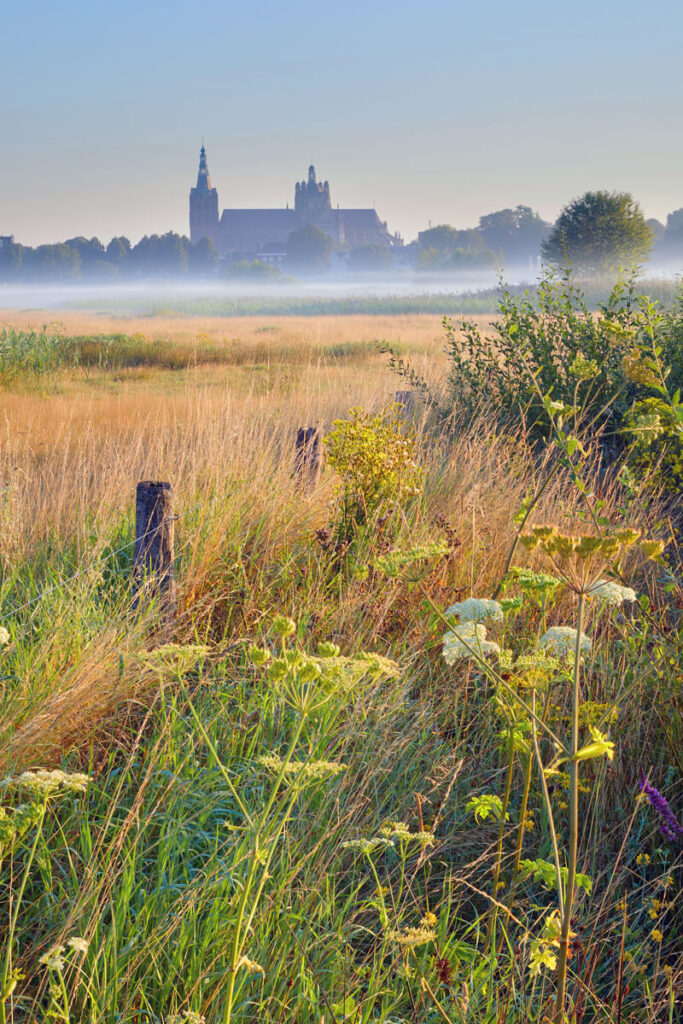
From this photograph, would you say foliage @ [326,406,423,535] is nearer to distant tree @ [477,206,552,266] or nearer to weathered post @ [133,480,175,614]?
weathered post @ [133,480,175,614]

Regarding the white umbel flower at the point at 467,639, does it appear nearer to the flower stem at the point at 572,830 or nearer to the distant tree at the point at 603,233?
the flower stem at the point at 572,830

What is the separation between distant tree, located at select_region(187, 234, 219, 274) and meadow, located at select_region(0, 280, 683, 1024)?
141 meters

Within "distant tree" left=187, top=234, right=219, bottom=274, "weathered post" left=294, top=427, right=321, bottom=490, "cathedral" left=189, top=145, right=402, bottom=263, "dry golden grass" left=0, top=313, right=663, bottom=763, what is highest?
"cathedral" left=189, top=145, right=402, bottom=263

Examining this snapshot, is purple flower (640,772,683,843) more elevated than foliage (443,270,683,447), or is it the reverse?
foliage (443,270,683,447)

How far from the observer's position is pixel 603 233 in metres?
50.5

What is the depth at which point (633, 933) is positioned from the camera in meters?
2.05

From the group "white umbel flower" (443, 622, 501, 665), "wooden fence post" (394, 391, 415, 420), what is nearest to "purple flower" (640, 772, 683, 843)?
"white umbel flower" (443, 622, 501, 665)

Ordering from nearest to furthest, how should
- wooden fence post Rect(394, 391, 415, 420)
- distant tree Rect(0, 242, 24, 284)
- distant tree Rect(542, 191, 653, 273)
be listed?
1. wooden fence post Rect(394, 391, 415, 420)
2. distant tree Rect(542, 191, 653, 273)
3. distant tree Rect(0, 242, 24, 284)

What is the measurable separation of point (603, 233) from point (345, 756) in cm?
5394

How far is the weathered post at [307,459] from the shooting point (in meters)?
4.84

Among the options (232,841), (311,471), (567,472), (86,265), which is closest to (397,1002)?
(232,841)

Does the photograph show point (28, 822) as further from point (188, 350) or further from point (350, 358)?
point (188, 350)

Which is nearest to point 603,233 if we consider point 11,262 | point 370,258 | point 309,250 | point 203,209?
point 309,250

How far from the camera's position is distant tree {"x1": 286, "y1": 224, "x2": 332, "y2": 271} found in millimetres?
136375
